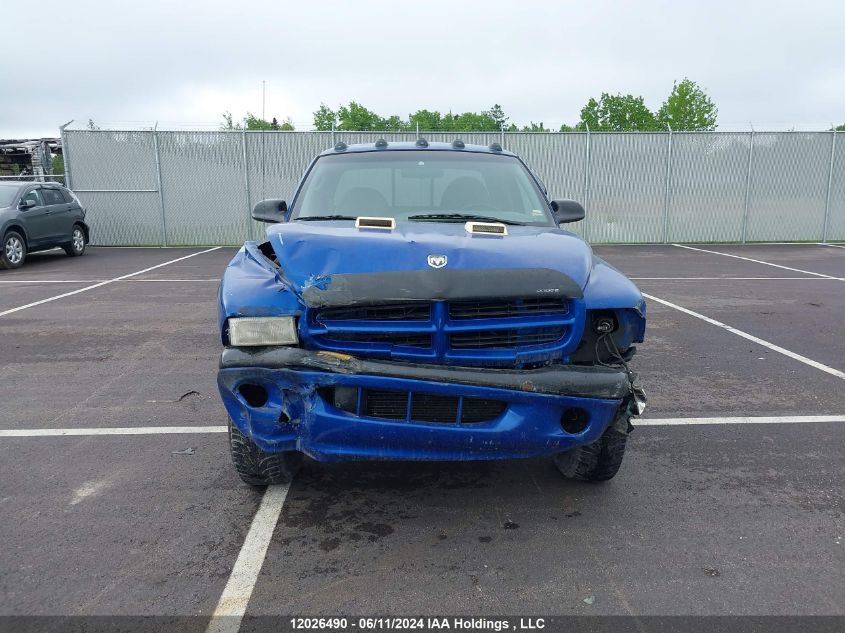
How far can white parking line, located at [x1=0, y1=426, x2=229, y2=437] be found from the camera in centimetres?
434

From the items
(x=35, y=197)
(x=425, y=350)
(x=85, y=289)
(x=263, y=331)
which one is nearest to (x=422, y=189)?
(x=425, y=350)

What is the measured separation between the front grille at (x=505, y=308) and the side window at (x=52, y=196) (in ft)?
48.0

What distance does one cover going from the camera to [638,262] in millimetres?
14555

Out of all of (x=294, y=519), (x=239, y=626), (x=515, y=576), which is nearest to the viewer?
(x=239, y=626)

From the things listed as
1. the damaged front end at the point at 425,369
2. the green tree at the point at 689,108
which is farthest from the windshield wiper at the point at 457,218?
the green tree at the point at 689,108

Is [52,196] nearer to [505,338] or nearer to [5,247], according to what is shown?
[5,247]

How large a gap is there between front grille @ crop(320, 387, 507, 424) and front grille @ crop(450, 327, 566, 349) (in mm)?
267

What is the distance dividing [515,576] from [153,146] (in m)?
18.4

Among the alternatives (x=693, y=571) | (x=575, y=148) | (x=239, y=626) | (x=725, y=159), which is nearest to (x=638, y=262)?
(x=575, y=148)

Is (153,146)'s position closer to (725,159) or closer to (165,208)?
(165,208)

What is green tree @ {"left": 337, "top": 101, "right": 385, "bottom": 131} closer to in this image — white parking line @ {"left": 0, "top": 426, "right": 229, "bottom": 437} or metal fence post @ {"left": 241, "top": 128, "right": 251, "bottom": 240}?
metal fence post @ {"left": 241, "top": 128, "right": 251, "bottom": 240}

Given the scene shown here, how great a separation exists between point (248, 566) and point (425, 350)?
1213 millimetres

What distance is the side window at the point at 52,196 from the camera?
1457 centimetres

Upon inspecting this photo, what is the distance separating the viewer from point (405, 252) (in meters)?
3.07
